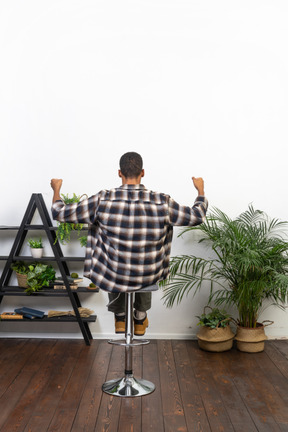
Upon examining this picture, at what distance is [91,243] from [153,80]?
188cm

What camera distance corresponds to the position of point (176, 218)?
9.26ft

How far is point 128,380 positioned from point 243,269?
1.28 meters

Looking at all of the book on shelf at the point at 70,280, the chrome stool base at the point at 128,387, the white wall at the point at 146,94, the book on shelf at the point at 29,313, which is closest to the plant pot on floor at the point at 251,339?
the white wall at the point at 146,94

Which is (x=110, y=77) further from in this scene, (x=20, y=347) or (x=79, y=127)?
(x=20, y=347)

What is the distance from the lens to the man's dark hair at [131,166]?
2867mm

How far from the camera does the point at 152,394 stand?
3055 mm

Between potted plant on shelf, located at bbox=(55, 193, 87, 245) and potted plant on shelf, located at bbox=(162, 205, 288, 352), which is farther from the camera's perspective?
potted plant on shelf, located at bbox=(55, 193, 87, 245)

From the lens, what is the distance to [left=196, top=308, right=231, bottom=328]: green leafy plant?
13.0 feet

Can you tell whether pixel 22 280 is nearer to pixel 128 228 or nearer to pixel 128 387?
pixel 128 387

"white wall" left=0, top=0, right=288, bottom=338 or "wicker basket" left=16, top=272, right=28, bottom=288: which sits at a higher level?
"white wall" left=0, top=0, right=288, bottom=338

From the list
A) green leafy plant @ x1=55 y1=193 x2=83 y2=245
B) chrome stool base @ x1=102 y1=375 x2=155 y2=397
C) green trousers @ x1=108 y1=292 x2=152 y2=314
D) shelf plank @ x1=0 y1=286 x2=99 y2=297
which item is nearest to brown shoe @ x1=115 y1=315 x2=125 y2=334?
green trousers @ x1=108 y1=292 x2=152 y2=314

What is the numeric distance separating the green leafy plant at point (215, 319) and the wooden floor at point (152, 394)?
0.21m

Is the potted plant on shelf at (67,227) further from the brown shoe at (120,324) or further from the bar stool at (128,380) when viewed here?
the bar stool at (128,380)

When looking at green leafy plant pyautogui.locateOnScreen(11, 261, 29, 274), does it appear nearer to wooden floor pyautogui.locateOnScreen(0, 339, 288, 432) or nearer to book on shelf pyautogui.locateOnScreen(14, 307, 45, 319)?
book on shelf pyautogui.locateOnScreen(14, 307, 45, 319)
